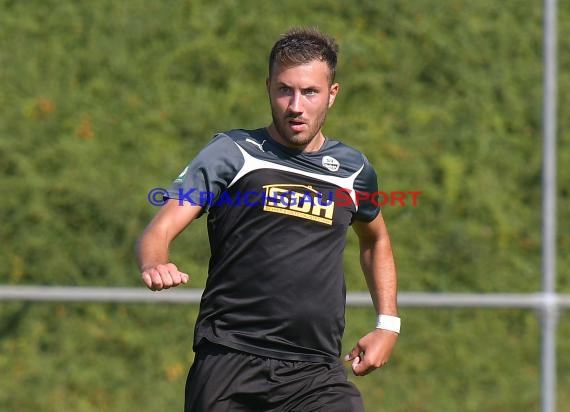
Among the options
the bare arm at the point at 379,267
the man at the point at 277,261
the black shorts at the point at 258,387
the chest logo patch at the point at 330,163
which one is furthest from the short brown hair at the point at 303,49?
the black shorts at the point at 258,387

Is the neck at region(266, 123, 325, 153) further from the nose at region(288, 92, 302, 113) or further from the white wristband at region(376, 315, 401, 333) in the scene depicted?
the white wristband at region(376, 315, 401, 333)

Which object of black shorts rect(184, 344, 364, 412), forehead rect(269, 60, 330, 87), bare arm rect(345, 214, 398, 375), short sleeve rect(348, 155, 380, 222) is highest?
forehead rect(269, 60, 330, 87)

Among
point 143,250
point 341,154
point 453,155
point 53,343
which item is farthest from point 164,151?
point 143,250

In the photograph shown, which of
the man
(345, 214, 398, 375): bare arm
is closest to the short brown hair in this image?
the man

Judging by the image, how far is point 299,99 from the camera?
13.3 feet

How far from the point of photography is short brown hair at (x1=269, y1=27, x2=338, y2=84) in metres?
4.09

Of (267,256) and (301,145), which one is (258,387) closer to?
(267,256)

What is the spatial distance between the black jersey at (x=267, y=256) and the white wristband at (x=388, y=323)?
285mm

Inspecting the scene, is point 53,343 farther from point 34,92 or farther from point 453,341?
point 453,341

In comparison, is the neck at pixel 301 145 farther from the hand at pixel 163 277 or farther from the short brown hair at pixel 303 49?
the hand at pixel 163 277

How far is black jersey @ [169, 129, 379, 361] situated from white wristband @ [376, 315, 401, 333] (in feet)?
0.93

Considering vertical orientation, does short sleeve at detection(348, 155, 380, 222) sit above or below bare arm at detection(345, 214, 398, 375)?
above

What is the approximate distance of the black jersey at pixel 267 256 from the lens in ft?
13.3

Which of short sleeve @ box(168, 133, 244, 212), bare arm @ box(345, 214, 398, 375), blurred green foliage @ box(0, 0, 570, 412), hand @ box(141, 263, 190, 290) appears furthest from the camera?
blurred green foliage @ box(0, 0, 570, 412)
